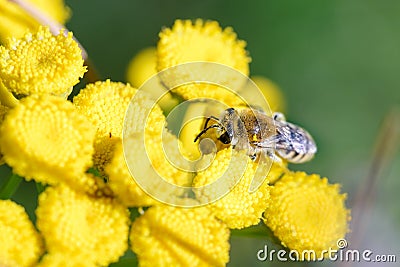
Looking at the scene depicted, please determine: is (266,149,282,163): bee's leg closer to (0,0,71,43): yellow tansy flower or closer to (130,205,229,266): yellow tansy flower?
(130,205,229,266): yellow tansy flower

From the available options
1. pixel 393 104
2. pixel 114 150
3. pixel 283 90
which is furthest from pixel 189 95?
pixel 393 104

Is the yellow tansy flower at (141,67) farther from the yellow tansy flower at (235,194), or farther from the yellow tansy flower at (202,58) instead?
the yellow tansy flower at (235,194)

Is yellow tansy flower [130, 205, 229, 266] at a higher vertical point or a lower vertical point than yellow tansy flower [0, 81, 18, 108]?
lower

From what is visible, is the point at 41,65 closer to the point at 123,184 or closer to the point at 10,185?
the point at 10,185

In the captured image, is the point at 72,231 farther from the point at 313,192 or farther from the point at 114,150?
the point at 313,192

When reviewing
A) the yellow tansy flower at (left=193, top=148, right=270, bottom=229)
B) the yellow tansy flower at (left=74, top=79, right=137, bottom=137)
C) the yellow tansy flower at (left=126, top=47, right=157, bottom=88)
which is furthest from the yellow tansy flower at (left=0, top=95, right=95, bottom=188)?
the yellow tansy flower at (left=126, top=47, right=157, bottom=88)

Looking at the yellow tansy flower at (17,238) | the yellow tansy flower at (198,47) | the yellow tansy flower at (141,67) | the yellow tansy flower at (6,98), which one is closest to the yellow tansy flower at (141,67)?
the yellow tansy flower at (141,67)

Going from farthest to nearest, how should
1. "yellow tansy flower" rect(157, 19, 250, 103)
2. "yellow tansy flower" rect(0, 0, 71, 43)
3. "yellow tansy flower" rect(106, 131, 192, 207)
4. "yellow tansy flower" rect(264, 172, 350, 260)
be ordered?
1. "yellow tansy flower" rect(0, 0, 71, 43)
2. "yellow tansy flower" rect(157, 19, 250, 103)
3. "yellow tansy flower" rect(264, 172, 350, 260)
4. "yellow tansy flower" rect(106, 131, 192, 207)
